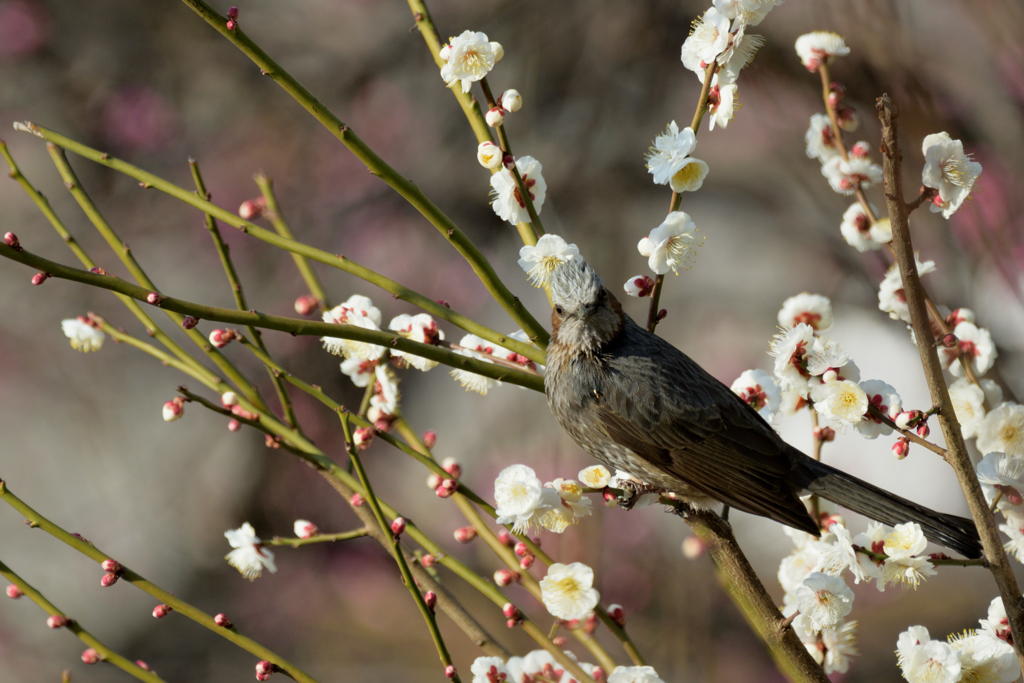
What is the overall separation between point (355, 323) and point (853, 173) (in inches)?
24.6

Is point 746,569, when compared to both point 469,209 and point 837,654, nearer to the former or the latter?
point 837,654

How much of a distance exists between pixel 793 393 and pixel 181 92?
211 centimetres

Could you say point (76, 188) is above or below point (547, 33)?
below

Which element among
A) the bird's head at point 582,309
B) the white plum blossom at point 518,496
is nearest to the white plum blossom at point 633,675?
the white plum blossom at point 518,496

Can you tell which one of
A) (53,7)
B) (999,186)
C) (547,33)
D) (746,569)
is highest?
(53,7)

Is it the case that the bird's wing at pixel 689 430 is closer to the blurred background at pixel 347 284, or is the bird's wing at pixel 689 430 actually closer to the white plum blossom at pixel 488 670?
the white plum blossom at pixel 488 670

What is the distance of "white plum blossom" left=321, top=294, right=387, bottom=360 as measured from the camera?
33.2 inches

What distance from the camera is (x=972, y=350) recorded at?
88 centimetres

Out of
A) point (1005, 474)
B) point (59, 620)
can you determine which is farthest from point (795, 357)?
point (59, 620)

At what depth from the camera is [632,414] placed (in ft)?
3.29

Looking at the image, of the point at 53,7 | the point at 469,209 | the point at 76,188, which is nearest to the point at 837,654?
the point at 76,188

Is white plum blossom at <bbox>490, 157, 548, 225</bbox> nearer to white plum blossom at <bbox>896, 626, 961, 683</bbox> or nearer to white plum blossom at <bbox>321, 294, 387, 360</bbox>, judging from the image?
white plum blossom at <bbox>321, 294, 387, 360</bbox>

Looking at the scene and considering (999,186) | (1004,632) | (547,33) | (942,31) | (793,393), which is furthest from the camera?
(547,33)

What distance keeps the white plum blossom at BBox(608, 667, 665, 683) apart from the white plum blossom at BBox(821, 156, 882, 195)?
60 cm
